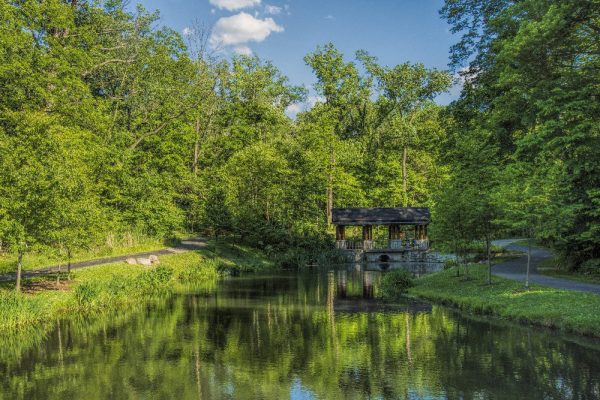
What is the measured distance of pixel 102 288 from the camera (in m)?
25.3

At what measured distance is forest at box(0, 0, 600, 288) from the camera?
22.5m

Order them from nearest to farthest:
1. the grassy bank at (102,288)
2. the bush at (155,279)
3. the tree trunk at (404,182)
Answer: the grassy bank at (102,288), the bush at (155,279), the tree trunk at (404,182)

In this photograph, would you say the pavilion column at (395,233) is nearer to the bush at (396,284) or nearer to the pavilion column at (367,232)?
the pavilion column at (367,232)

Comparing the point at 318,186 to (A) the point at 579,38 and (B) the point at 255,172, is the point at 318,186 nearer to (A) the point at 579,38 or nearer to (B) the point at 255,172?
(B) the point at 255,172

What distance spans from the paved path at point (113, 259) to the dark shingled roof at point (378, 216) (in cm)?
1500

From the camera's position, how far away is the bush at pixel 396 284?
29.1 metres

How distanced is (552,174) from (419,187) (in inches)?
2063

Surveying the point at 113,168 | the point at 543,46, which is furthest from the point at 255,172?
the point at 543,46

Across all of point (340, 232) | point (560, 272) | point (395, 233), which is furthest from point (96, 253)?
point (395, 233)

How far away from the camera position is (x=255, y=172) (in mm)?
53969

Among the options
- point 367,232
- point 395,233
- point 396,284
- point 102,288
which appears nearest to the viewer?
point 102,288

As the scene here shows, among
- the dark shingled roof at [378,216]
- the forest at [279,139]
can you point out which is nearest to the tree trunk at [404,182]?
the forest at [279,139]

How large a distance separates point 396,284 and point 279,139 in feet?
114

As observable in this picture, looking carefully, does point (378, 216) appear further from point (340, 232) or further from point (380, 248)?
point (340, 232)
